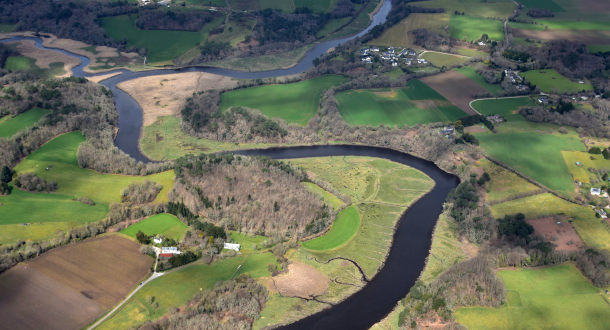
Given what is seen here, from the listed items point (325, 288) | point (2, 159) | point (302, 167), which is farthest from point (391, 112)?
point (2, 159)

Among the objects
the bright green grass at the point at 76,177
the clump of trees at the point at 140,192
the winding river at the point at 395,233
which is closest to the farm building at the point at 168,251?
the bright green grass at the point at 76,177

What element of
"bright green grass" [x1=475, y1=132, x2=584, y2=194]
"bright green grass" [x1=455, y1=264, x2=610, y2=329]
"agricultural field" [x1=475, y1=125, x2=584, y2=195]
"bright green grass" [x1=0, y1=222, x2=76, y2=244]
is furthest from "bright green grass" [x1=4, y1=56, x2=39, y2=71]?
"bright green grass" [x1=455, y1=264, x2=610, y2=329]

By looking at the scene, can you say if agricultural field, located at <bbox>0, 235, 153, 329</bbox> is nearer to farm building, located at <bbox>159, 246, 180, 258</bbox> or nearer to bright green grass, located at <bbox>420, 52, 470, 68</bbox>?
farm building, located at <bbox>159, 246, 180, 258</bbox>

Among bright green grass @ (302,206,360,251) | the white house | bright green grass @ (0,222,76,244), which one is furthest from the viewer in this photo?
bright green grass @ (302,206,360,251)

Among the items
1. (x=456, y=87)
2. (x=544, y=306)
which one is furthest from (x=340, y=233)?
(x=456, y=87)

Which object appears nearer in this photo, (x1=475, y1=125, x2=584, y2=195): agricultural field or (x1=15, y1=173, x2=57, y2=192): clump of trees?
(x1=15, y1=173, x2=57, y2=192): clump of trees

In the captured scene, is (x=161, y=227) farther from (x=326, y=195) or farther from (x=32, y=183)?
(x=326, y=195)

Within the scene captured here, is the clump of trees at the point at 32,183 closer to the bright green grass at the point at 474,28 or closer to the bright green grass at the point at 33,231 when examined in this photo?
the bright green grass at the point at 33,231

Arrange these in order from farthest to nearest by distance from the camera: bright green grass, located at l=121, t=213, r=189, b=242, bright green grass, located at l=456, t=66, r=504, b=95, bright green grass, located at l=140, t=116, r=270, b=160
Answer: bright green grass, located at l=456, t=66, r=504, b=95
bright green grass, located at l=140, t=116, r=270, b=160
bright green grass, located at l=121, t=213, r=189, b=242
